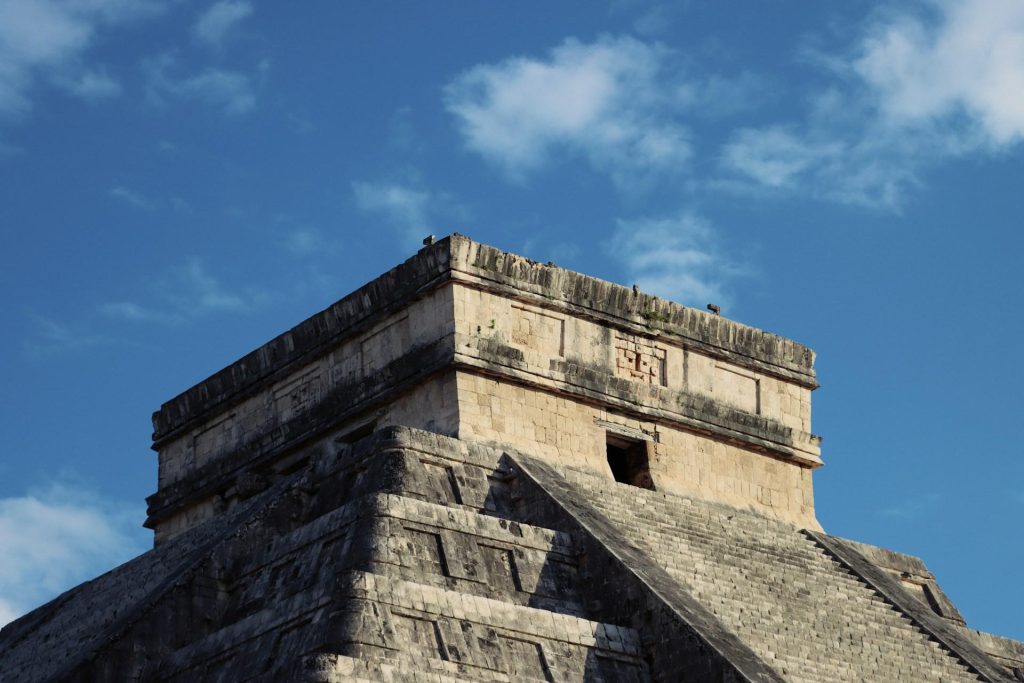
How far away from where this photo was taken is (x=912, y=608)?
25016 mm

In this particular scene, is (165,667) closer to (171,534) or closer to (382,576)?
(382,576)

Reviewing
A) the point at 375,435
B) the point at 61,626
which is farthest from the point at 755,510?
the point at 61,626

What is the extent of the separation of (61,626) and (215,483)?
3576 mm

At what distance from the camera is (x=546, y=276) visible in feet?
86.3

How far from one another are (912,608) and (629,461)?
12.3 ft

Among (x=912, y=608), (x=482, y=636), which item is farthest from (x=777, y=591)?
(x=482, y=636)

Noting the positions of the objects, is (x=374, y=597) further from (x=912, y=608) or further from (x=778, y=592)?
(x=912, y=608)

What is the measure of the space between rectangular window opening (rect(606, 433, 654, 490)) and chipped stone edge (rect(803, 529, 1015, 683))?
2.15 meters

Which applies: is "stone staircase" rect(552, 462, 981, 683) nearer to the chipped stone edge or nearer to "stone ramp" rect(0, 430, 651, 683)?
the chipped stone edge

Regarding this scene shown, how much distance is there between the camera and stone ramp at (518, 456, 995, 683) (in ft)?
73.0

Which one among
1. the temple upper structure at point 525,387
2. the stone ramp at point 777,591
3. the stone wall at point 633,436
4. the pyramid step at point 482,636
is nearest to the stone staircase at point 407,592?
the pyramid step at point 482,636

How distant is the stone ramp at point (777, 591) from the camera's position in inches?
877

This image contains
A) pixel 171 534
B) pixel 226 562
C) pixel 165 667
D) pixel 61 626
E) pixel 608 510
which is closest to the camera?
pixel 165 667

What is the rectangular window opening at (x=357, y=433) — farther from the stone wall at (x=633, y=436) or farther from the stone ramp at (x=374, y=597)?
the stone ramp at (x=374, y=597)
